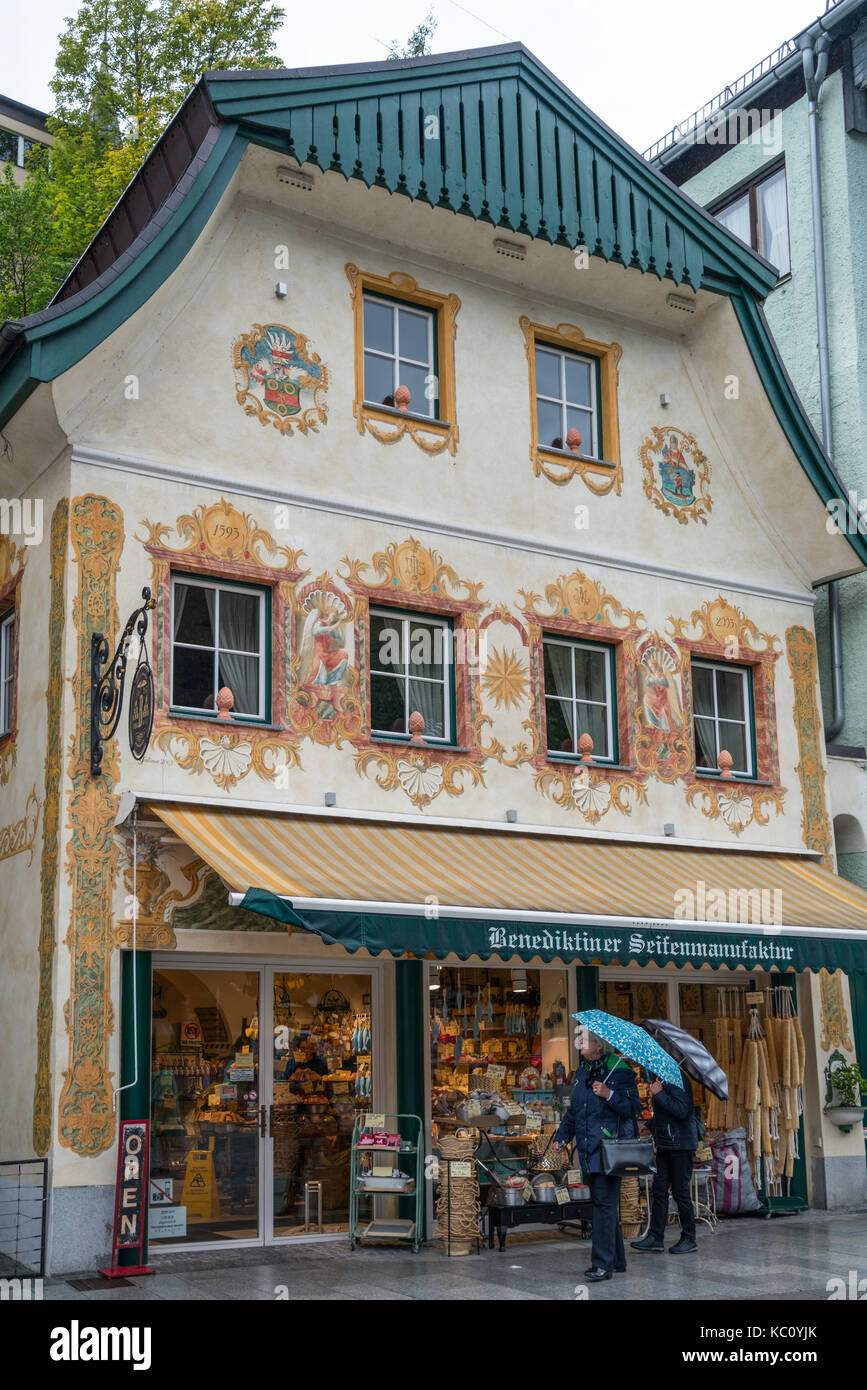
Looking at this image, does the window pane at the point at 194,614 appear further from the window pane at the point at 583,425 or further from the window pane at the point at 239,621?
the window pane at the point at 583,425

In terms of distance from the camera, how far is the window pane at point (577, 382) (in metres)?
15.0

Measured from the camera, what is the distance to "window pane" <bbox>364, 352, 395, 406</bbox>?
13.6m

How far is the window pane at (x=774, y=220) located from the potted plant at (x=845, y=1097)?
31.9 feet

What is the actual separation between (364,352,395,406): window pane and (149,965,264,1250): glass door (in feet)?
17.3

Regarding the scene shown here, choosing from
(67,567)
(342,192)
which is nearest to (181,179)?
(342,192)

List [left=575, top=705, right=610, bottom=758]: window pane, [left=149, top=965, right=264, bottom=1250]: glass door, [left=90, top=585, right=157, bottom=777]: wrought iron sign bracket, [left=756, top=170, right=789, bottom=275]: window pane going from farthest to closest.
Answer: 1. [left=756, top=170, right=789, bottom=275]: window pane
2. [left=575, top=705, right=610, bottom=758]: window pane
3. [left=149, top=965, right=264, bottom=1250]: glass door
4. [left=90, top=585, right=157, bottom=777]: wrought iron sign bracket

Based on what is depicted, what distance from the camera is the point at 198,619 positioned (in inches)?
480

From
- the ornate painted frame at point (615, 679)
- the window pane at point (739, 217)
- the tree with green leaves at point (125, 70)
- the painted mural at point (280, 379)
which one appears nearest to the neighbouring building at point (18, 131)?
the tree with green leaves at point (125, 70)

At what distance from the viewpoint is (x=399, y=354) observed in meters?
13.8

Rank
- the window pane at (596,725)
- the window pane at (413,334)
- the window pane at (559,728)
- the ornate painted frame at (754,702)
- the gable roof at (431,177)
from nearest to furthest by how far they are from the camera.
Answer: the gable roof at (431,177) → the window pane at (413,334) → the window pane at (559,728) → the window pane at (596,725) → the ornate painted frame at (754,702)

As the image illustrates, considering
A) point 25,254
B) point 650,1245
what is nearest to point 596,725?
point 650,1245

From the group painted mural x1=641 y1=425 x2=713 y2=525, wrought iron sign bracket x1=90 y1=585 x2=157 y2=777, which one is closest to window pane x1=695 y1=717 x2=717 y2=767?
painted mural x1=641 y1=425 x2=713 y2=525

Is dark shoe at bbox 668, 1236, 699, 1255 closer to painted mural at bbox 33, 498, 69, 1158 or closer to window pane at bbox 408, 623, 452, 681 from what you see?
painted mural at bbox 33, 498, 69, 1158

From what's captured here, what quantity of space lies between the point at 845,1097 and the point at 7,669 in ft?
29.8
